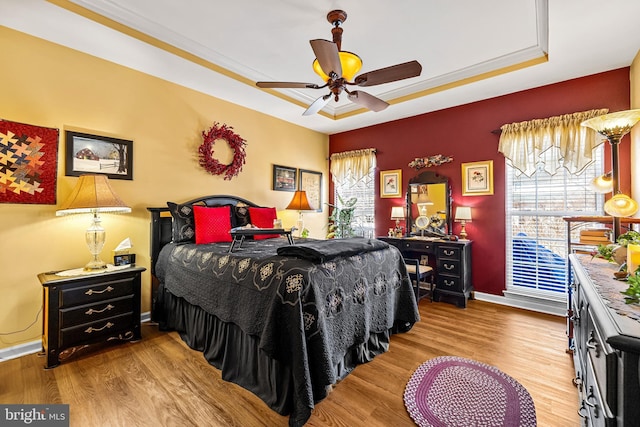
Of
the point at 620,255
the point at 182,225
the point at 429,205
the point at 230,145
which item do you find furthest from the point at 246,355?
the point at 429,205

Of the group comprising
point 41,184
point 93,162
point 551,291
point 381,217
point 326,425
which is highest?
Result: point 93,162

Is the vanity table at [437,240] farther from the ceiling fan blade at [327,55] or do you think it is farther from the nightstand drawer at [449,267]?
the ceiling fan blade at [327,55]

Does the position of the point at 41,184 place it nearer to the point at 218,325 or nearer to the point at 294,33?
the point at 218,325

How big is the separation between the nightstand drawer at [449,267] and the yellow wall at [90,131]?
3.02 meters

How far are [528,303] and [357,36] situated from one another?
3.82 m

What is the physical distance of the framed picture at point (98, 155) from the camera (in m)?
2.76

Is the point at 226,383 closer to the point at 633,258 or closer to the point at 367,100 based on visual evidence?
the point at 633,258

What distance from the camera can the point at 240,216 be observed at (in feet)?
12.5

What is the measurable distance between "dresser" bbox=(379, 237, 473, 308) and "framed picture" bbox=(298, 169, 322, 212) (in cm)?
212

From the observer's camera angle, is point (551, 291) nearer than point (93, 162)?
No

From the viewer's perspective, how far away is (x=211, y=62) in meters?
3.24

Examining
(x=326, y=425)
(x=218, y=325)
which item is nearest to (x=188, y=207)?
(x=218, y=325)

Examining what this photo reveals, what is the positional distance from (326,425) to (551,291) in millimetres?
3395

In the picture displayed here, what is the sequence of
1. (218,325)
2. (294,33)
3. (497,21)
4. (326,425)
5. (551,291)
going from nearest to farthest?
(326,425), (218,325), (497,21), (294,33), (551,291)
